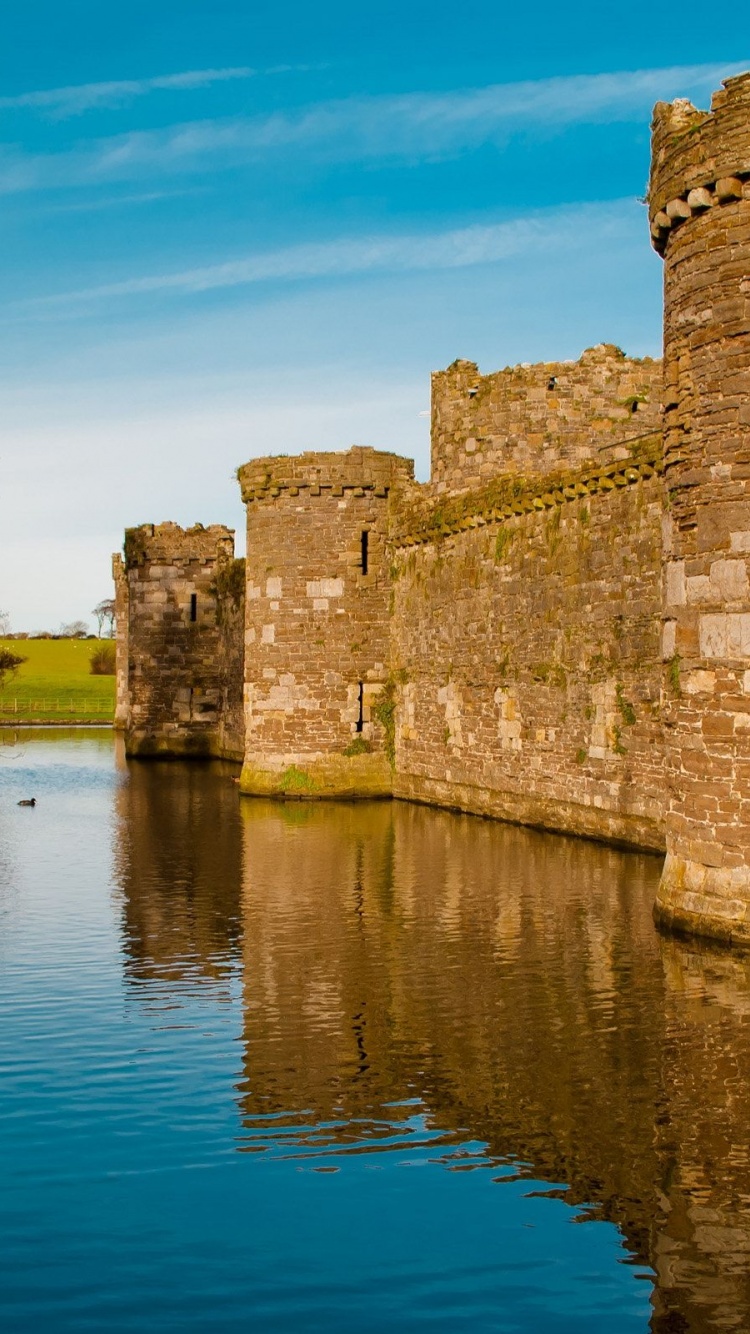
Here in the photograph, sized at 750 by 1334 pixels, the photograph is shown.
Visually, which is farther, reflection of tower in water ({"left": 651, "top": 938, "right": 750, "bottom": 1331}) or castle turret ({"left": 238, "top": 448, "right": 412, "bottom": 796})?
castle turret ({"left": 238, "top": 448, "right": 412, "bottom": 796})

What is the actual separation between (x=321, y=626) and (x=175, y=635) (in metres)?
14.4

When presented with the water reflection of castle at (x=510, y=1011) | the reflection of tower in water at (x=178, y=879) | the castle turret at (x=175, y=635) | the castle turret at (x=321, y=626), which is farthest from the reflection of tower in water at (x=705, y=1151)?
the castle turret at (x=175, y=635)

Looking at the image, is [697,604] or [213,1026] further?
[697,604]

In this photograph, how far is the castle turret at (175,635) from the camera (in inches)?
1714

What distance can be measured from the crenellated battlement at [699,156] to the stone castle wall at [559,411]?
15331 mm

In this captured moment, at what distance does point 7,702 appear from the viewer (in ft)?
249

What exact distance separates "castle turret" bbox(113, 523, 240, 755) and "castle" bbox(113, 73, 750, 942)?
3.98 metres

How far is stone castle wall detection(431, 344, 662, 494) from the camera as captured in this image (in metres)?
30.1

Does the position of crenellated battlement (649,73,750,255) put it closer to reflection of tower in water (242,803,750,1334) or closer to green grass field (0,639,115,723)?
reflection of tower in water (242,803,750,1334)

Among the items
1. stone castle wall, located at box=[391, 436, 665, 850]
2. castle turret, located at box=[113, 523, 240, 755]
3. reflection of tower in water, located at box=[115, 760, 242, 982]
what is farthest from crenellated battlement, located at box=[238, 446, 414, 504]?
castle turret, located at box=[113, 523, 240, 755]

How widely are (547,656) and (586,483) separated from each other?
9.46 feet

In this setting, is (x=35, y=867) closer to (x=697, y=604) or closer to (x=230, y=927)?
(x=230, y=927)

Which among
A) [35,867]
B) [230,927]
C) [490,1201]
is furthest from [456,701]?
[490,1201]

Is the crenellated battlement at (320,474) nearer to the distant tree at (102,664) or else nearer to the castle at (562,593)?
the castle at (562,593)
